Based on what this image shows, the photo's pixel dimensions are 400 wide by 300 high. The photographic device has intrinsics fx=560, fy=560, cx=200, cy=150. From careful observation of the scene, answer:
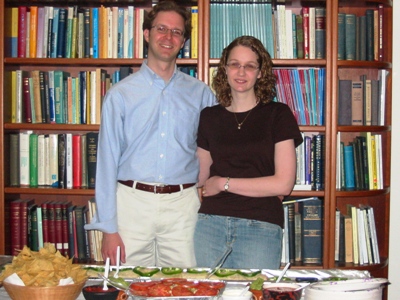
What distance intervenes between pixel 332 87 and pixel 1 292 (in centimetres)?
198

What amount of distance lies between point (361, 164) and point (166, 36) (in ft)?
4.39

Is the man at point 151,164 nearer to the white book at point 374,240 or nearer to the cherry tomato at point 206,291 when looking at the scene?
the cherry tomato at point 206,291

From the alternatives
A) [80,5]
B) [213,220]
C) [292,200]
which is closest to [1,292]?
[213,220]

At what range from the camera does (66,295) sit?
1337 mm

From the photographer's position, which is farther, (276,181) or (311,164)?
(311,164)

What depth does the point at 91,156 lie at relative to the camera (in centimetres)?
300

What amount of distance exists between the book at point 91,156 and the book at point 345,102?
4.29ft

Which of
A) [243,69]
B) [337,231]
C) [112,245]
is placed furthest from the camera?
[337,231]

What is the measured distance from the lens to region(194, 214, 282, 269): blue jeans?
1.99 m

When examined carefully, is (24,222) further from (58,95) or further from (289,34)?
(289,34)

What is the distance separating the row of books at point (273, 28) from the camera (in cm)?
295

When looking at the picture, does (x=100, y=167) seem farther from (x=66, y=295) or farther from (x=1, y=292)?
(x=66, y=295)

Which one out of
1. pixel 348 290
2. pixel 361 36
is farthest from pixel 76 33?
pixel 348 290

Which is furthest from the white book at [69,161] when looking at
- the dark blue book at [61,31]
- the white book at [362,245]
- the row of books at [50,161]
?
the white book at [362,245]
